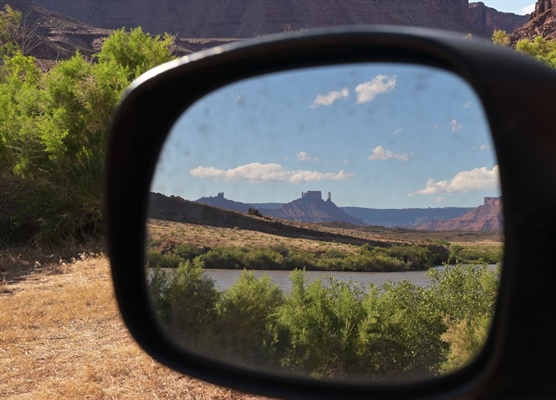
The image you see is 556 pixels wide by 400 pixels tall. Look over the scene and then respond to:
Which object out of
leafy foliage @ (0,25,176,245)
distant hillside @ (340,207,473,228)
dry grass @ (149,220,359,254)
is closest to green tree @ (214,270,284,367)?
dry grass @ (149,220,359,254)

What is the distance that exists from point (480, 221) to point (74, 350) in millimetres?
5600

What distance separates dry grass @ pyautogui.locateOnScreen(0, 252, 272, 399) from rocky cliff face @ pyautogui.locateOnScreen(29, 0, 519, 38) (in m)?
124

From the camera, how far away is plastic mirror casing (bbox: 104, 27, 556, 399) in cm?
111

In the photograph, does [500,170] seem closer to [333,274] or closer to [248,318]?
[333,274]

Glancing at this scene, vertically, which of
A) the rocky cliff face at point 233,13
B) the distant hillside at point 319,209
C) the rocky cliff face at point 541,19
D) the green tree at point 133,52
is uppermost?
the rocky cliff face at point 233,13

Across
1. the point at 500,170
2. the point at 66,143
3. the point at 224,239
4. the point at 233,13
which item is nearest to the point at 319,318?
the point at 224,239

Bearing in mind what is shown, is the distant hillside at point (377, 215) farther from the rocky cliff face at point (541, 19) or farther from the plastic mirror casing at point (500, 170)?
the rocky cliff face at point (541, 19)

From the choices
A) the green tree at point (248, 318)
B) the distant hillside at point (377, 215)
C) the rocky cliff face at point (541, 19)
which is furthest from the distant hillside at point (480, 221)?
the rocky cliff face at point (541, 19)

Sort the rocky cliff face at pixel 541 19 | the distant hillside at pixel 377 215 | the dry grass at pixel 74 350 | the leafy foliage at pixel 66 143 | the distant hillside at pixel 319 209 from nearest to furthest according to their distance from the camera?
the distant hillside at pixel 377 215, the distant hillside at pixel 319 209, the dry grass at pixel 74 350, the leafy foliage at pixel 66 143, the rocky cliff face at pixel 541 19

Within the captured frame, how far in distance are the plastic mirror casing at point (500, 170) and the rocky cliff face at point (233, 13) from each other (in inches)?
5145

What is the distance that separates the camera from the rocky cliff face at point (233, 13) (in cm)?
13225

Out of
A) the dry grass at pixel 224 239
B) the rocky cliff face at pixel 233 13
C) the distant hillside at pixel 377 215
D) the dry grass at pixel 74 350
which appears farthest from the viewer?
the rocky cliff face at pixel 233 13

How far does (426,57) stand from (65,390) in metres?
4.34

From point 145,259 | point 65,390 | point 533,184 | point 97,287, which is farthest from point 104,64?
point 533,184
